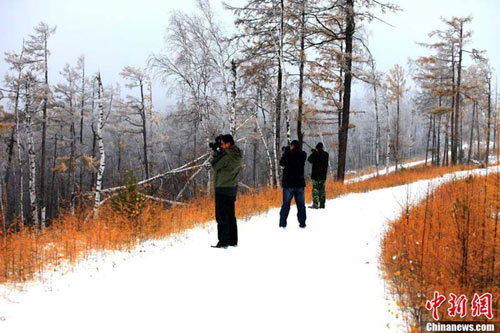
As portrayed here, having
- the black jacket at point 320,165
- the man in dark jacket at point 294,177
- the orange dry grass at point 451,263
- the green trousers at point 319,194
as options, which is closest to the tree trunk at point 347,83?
the green trousers at point 319,194

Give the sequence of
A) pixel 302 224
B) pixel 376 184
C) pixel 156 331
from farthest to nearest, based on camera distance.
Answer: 1. pixel 376 184
2. pixel 302 224
3. pixel 156 331

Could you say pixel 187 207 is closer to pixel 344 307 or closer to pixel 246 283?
pixel 246 283

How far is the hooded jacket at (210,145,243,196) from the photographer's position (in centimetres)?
496

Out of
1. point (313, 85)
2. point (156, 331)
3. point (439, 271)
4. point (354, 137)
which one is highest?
point (354, 137)

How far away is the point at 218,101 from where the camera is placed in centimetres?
1702

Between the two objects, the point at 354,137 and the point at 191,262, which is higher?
the point at 354,137

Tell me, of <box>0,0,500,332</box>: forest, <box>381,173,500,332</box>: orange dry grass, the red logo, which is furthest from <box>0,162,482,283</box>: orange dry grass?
the red logo

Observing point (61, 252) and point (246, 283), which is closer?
point (246, 283)

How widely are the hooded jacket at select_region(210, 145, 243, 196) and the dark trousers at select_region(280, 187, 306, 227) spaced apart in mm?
1628

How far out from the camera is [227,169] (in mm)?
4996

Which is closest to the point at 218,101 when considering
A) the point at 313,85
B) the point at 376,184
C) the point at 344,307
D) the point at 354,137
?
the point at 313,85

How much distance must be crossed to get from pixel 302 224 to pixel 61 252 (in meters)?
4.42

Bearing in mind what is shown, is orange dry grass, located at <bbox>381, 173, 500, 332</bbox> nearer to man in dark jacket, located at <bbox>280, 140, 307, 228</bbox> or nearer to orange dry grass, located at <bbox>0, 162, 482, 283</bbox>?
man in dark jacket, located at <bbox>280, 140, 307, 228</bbox>

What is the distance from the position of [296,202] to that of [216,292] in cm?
333
